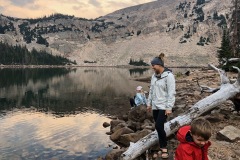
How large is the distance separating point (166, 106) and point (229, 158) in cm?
277

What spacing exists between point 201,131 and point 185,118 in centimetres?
651

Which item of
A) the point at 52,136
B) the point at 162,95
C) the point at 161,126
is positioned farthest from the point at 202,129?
the point at 52,136

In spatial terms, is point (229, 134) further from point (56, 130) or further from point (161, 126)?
point (56, 130)

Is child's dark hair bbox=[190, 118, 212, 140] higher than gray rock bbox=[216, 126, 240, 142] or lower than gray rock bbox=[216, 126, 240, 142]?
higher

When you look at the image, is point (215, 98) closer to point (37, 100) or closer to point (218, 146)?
point (218, 146)

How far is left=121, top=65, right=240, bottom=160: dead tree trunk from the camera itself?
11.5 metres

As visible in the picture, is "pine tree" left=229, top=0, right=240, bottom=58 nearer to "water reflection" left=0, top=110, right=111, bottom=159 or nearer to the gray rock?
"water reflection" left=0, top=110, right=111, bottom=159

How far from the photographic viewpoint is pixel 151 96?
11.5 meters

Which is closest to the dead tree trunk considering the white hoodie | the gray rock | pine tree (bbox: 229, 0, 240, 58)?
the gray rock

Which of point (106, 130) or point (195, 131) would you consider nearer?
point (195, 131)

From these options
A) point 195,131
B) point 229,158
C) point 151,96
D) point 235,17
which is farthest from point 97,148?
point 235,17

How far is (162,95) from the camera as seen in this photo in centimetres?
1098

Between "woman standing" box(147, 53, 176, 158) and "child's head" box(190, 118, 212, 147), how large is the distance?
478 centimetres

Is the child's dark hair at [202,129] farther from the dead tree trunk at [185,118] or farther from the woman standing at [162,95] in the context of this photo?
the dead tree trunk at [185,118]
